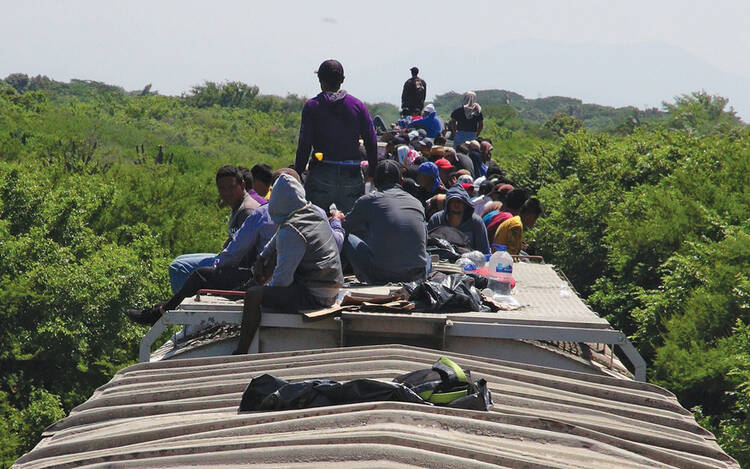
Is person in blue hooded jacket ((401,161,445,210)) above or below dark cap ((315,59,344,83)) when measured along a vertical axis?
below

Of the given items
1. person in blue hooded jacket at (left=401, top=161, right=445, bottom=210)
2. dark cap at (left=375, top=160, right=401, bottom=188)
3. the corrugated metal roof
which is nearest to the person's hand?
the corrugated metal roof

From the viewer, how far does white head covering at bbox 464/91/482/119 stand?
815 inches

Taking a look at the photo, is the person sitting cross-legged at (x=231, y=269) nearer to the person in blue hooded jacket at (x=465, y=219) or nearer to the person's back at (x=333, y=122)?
the person in blue hooded jacket at (x=465, y=219)

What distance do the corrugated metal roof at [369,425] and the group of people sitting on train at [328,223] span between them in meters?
0.94

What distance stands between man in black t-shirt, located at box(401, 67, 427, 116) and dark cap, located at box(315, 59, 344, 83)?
14.0 meters

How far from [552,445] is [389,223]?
354 centimetres

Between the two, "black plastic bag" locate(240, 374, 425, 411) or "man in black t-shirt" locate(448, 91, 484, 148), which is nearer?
"black plastic bag" locate(240, 374, 425, 411)

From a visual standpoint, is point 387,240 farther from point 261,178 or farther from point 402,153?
point 402,153

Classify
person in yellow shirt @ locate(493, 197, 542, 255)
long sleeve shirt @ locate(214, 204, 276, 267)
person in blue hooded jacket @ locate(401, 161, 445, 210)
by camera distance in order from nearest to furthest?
long sleeve shirt @ locate(214, 204, 276, 267)
person in yellow shirt @ locate(493, 197, 542, 255)
person in blue hooded jacket @ locate(401, 161, 445, 210)

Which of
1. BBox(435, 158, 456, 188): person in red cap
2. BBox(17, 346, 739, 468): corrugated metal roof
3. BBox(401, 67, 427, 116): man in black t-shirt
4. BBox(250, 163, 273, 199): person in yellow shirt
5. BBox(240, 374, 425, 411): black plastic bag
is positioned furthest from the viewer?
BBox(401, 67, 427, 116): man in black t-shirt

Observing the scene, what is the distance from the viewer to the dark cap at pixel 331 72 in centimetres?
1001

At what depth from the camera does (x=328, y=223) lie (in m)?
7.78

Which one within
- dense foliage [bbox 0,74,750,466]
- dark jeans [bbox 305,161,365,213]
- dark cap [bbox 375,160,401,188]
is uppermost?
dark cap [bbox 375,160,401,188]

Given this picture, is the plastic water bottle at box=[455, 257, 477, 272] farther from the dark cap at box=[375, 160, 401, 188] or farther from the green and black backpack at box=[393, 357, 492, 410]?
the green and black backpack at box=[393, 357, 492, 410]
